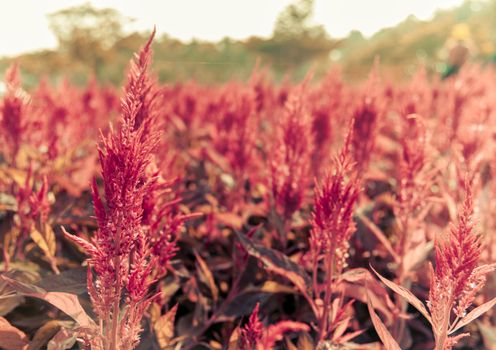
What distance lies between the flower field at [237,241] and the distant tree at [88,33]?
44160mm

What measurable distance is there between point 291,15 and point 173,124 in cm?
5046

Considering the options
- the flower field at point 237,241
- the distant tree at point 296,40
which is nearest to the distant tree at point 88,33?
the distant tree at point 296,40

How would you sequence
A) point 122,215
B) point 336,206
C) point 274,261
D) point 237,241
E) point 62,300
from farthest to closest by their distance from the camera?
point 237,241
point 274,261
point 336,206
point 62,300
point 122,215

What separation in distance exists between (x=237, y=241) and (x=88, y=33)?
Result: 49235 millimetres

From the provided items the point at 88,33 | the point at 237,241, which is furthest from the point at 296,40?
the point at 237,241

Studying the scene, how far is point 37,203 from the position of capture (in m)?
1.45

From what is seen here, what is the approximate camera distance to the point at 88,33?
46375 mm

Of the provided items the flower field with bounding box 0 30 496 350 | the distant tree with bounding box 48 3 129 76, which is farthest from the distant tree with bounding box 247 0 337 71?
the flower field with bounding box 0 30 496 350

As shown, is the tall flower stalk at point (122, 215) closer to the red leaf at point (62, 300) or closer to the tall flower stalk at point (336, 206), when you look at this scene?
the red leaf at point (62, 300)

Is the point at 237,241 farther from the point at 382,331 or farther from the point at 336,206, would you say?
the point at 382,331

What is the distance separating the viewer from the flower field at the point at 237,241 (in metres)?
0.96

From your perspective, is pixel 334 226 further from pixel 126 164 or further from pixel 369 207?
pixel 369 207

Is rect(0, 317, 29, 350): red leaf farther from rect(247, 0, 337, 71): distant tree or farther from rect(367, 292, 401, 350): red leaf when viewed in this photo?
rect(247, 0, 337, 71): distant tree

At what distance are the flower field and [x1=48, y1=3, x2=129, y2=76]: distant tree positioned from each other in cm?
4416
